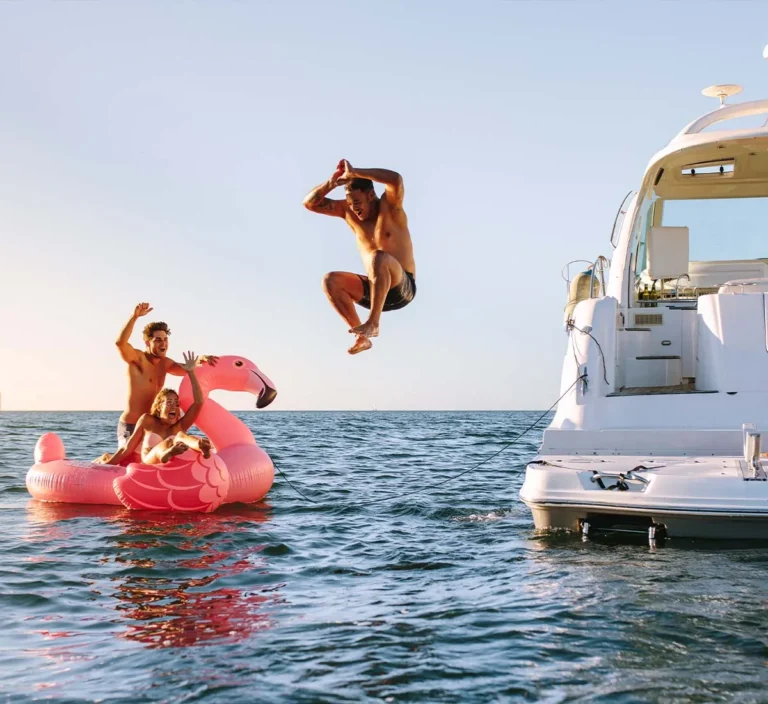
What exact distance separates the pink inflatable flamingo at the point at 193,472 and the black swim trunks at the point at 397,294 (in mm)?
6616

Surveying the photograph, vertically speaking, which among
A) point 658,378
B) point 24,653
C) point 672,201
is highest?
point 672,201

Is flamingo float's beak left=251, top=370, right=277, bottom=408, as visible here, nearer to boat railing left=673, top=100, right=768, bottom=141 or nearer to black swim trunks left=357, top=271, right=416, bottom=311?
boat railing left=673, top=100, right=768, bottom=141

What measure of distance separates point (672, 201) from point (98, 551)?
7.45 m

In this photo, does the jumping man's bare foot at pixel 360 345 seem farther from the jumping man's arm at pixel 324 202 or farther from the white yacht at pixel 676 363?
the white yacht at pixel 676 363

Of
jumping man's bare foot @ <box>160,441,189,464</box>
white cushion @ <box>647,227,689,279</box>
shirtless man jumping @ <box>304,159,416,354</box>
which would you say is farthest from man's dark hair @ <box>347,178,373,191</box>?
jumping man's bare foot @ <box>160,441,189,464</box>

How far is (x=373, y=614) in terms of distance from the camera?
6.71 m

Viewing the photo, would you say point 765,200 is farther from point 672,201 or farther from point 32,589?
point 32,589

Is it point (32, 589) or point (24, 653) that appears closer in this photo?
point (24, 653)

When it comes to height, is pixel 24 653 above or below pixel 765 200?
below

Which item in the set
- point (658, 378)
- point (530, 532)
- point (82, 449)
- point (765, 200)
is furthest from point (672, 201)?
point (82, 449)

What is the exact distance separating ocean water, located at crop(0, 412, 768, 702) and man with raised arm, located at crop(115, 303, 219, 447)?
5.74ft

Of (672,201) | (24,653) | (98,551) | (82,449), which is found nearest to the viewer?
(24,653)

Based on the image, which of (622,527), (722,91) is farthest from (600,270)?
(622,527)

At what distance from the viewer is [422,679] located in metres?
5.28
